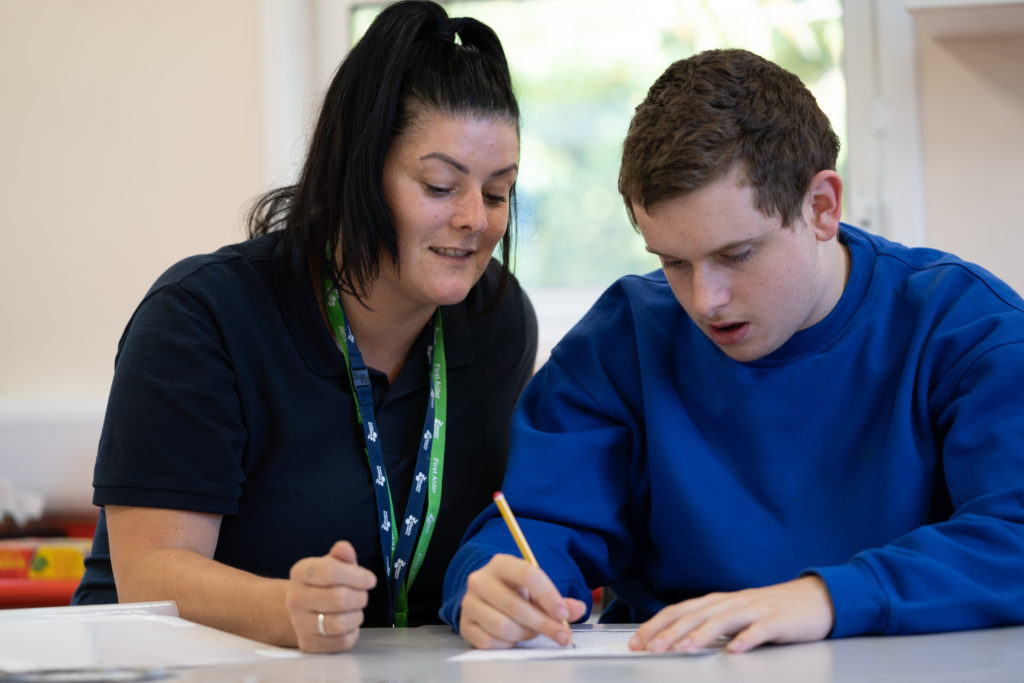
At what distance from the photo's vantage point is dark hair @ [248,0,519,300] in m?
1.40

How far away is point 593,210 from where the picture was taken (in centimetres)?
279

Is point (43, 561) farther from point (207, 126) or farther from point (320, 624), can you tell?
point (320, 624)

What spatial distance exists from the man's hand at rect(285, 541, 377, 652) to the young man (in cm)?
11

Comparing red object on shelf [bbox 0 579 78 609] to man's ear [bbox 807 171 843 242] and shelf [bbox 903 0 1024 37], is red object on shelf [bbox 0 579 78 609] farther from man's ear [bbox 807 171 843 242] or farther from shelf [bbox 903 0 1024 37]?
shelf [bbox 903 0 1024 37]

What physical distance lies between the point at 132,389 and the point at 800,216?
2.50ft

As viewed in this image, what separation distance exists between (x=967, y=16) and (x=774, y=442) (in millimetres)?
1345

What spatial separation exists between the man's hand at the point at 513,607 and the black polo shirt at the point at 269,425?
40 centimetres

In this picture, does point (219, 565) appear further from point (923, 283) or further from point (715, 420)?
point (923, 283)

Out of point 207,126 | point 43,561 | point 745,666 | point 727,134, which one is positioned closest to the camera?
point 745,666

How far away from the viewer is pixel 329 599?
98cm

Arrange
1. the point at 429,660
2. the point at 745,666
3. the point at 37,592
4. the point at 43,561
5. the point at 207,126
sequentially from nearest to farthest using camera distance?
1. the point at 745,666
2. the point at 429,660
3. the point at 37,592
4. the point at 43,561
5. the point at 207,126

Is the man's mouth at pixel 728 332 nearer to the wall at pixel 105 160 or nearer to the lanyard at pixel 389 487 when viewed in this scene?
the lanyard at pixel 389 487

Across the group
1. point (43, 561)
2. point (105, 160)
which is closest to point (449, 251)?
point (43, 561)

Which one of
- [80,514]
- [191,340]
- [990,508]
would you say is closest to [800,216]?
[990,508]
